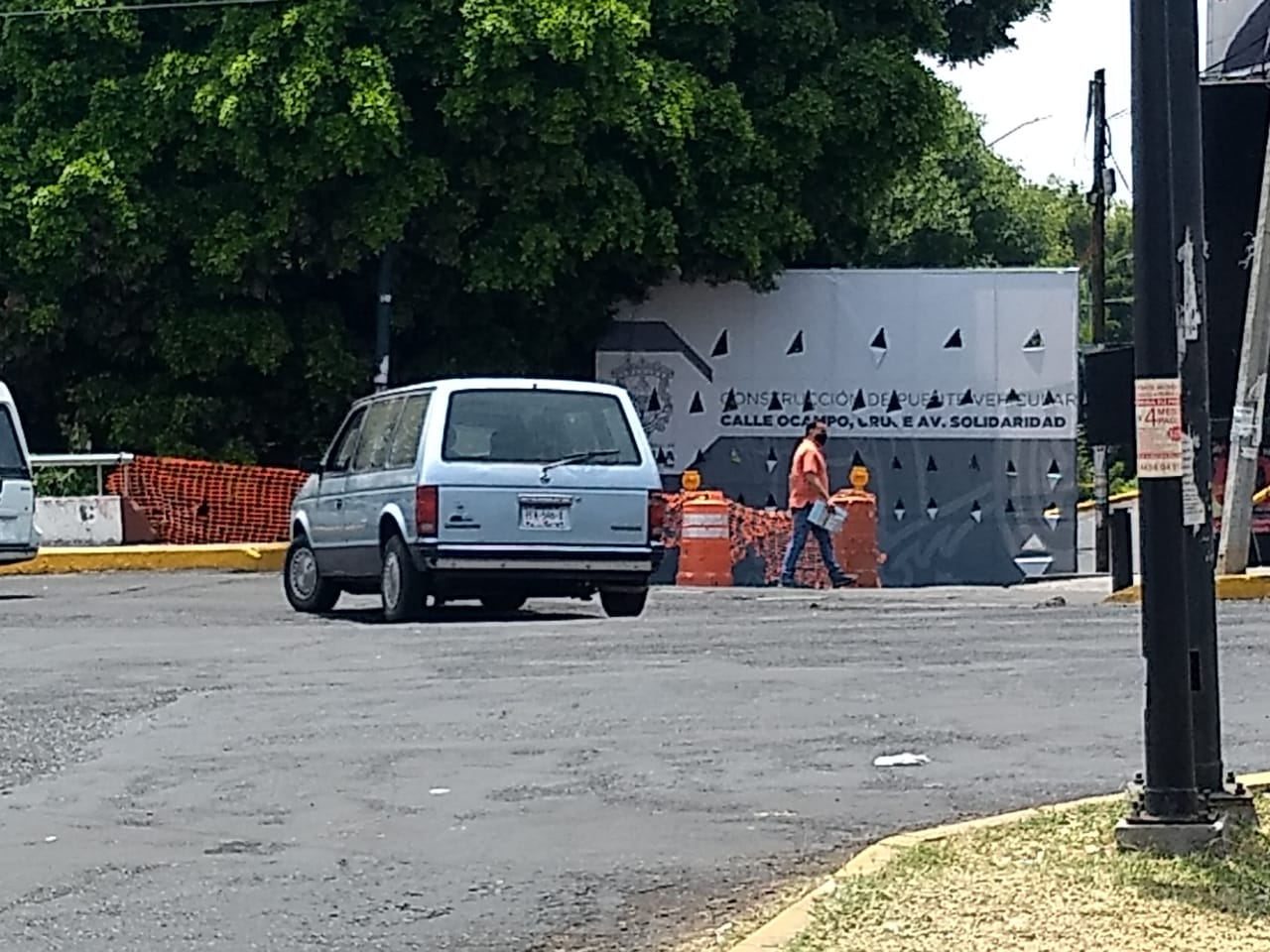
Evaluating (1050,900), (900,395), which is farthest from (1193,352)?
(900,395)

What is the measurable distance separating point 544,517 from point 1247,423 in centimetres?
623

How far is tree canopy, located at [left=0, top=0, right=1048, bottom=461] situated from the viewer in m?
25.2

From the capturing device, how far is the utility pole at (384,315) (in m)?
27.2

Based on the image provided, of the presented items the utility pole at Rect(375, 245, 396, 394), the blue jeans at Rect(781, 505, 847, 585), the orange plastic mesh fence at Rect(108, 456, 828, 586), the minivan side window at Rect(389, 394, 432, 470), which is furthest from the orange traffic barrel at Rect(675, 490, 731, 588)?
the minivan side window at Rect(389, 394, 432, 470)

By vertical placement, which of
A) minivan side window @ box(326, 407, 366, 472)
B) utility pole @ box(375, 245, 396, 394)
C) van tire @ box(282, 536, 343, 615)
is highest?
utility pole @ box(375, 245, 396, 394)

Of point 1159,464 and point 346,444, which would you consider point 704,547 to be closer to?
point 346,444

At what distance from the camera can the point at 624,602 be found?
1655cm

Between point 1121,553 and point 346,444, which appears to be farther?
point 1121,553

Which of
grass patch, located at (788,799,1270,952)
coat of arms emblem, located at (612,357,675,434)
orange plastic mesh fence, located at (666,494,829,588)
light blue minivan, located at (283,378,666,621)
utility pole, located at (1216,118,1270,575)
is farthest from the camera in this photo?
coat of arms emblem, located at (612,357,675,434)

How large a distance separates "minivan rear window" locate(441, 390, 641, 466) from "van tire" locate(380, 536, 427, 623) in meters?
0.82

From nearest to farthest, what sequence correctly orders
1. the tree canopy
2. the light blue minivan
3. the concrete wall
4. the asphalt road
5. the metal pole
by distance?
1. the metal pole
2. the asphalt road
3. the light blue minivan
4. the tree canopy
5. the concrete wall

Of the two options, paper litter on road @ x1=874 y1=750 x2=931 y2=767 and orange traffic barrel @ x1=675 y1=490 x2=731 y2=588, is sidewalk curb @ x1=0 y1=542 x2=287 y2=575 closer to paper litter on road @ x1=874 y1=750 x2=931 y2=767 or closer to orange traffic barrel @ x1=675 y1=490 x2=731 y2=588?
orange traffic barrel @ x1=675 y1=490 x2=731 y2=588

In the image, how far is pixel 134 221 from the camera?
26062mm

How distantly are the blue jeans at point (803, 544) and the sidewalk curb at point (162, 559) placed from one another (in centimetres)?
599
